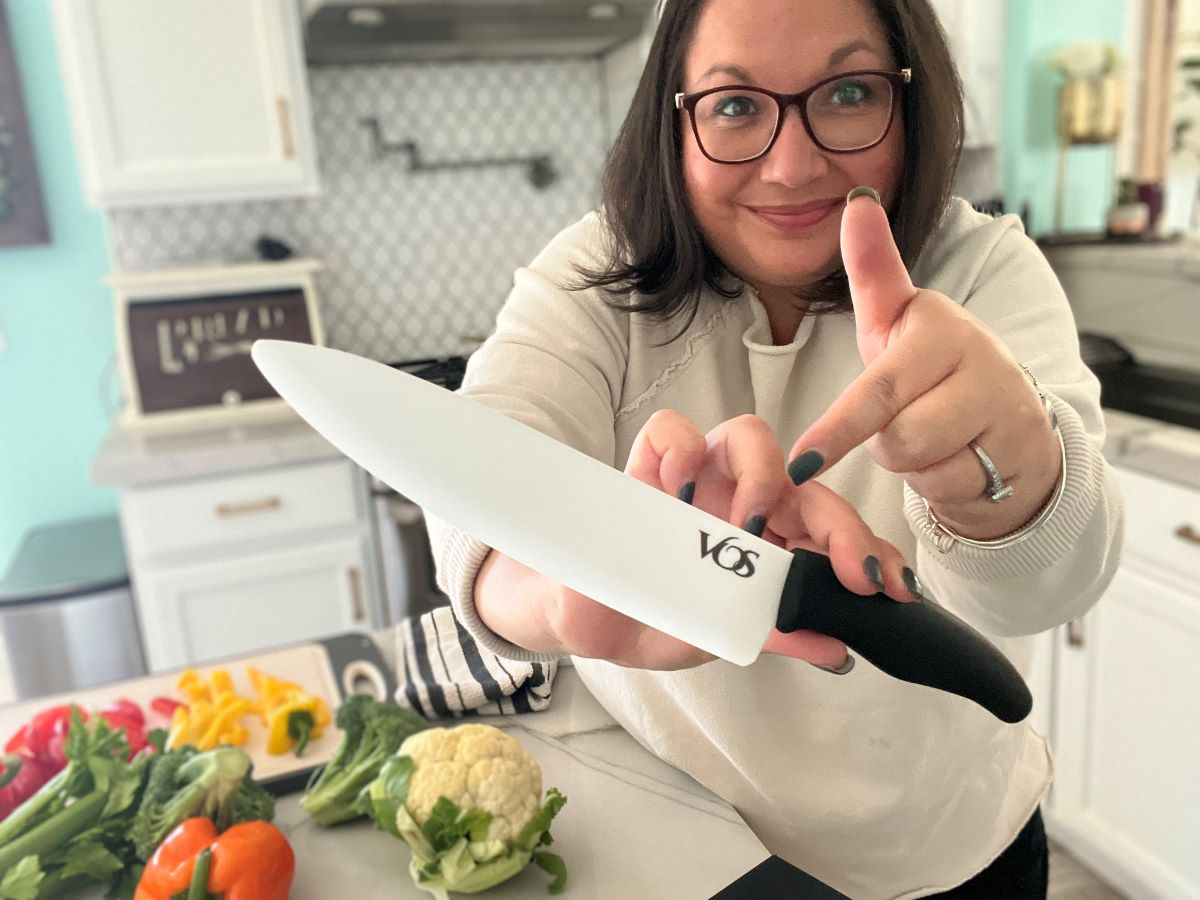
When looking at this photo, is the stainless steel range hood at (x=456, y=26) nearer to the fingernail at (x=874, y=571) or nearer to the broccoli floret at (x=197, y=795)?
the broccoli floret at (x=197, y=795)

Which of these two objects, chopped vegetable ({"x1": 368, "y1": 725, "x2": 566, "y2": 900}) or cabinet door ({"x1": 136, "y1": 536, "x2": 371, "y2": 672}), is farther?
cabinet door ({"x1": 136, "y1": 536, "x2": 371, "y2": 672})

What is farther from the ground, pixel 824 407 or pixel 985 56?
pixel 985 56

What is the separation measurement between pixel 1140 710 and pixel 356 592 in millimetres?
1341

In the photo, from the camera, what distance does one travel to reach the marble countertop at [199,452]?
1613mm

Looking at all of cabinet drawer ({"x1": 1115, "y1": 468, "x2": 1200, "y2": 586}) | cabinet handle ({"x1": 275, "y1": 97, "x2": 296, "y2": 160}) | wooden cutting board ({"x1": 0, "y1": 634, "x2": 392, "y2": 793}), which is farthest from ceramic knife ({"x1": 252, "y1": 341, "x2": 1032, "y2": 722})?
cabinet handle ({"x1": 275, "y1": 97, "x2": 296, "y2": 160})

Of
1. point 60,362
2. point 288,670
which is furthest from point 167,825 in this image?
point 60,362

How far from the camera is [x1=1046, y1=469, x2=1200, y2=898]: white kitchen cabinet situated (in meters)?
1.27

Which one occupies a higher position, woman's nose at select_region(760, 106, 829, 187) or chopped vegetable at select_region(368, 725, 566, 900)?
woman's nose at select_region(760, 106, 829, 187)

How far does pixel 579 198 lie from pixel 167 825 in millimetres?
1862

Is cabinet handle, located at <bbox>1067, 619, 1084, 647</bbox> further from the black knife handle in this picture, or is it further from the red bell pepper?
the red bell pepper

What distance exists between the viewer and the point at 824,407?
22.4 inches

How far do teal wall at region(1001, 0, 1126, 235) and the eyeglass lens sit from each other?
150cm

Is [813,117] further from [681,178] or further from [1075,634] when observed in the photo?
[1075,634]

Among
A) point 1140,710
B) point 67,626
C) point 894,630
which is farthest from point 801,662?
point 67,626
